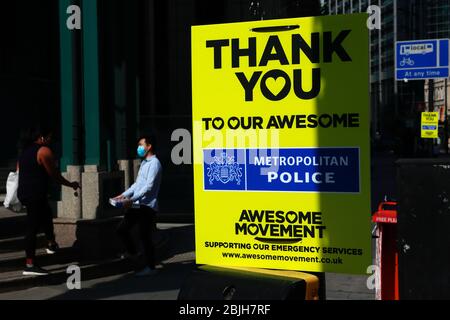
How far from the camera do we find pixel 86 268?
791cm

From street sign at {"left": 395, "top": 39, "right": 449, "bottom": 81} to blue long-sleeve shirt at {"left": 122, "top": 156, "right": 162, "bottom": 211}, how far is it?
17.6 feet

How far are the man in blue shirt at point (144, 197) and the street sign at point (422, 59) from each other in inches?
209

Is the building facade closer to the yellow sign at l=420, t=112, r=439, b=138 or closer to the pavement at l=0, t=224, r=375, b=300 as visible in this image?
the pavement at l=0, t=224, r=375, b=300

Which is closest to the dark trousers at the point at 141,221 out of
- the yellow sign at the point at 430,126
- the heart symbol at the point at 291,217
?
the heart symbol at the point at 291,217

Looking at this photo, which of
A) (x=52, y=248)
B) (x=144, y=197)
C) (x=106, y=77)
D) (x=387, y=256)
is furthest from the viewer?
(x=106, y=77)

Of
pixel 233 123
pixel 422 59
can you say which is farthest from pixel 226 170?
pixel 422 59

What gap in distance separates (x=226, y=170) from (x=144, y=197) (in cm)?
471

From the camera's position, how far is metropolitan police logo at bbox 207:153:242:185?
322 cm

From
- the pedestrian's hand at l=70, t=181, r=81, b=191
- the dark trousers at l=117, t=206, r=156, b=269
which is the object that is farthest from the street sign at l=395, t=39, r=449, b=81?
the pedestrian's hand at l=70, t=181, r=81, b=191

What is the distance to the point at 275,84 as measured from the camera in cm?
315

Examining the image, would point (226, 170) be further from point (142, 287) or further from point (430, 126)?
point (430, 126)

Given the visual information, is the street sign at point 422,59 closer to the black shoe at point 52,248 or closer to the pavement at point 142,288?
the pavement at point 142,288

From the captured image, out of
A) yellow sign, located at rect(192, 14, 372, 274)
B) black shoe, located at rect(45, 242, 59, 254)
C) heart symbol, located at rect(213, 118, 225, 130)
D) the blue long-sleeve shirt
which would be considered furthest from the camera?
black shoe, located at rect(45, 242, 59, 254)

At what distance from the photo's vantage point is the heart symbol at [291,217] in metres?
3.11
